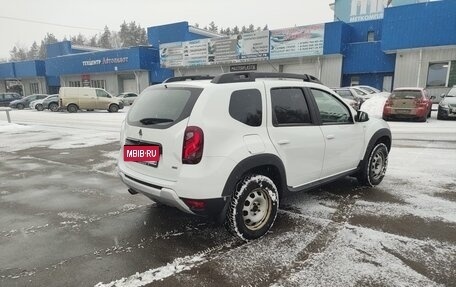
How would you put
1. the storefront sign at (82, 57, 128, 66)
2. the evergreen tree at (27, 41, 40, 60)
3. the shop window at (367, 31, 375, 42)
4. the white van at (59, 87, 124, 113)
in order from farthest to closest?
the evergreen tree at (27, 41, 40, 60)
the storefront sign at (82, 57, 128, 66)
the shop window at (367, 31, 375, 42)
the white van at (59, 87, 124, 113)

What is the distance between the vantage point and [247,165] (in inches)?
133

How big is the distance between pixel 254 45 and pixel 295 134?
87.3 feet

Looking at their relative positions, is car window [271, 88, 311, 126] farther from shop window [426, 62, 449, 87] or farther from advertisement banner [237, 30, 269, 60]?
advertisement banner [237, 30, 269, 60]

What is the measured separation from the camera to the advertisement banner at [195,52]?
3250 centimetres

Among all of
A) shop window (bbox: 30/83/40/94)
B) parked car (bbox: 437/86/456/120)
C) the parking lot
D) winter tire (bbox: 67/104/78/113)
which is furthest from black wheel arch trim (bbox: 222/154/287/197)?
shop window (bbox: 30/83/40/94)

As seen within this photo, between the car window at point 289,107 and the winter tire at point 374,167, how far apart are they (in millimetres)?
1734

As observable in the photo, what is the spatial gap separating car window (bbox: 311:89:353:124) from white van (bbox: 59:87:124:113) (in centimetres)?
2404

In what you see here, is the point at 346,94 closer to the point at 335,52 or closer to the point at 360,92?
the point at 360,92

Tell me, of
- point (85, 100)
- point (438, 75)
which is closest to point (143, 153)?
point (85, 100)

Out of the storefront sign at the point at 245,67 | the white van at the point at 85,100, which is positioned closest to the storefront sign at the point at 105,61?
the white van at the point at 85,100

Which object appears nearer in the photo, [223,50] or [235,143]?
[235,143]

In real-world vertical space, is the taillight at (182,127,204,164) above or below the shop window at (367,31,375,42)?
below

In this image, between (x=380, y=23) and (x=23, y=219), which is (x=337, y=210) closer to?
(x=23, y=219)

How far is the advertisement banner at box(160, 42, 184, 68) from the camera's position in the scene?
34406 millimetres
